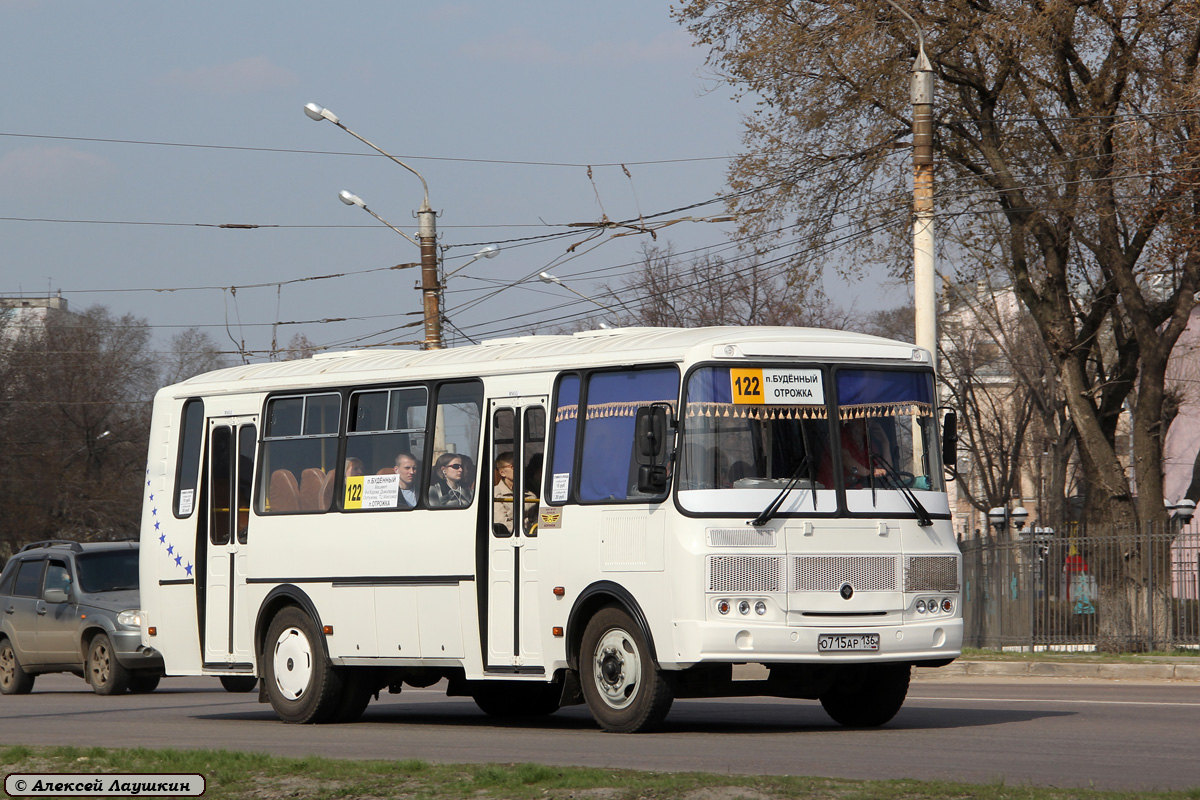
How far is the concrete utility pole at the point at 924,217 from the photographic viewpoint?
62.9 feet

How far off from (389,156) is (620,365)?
16.0 meters

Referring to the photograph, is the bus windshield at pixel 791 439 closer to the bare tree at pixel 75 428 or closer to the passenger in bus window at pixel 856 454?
the passenger in bus window at pixel 856 454

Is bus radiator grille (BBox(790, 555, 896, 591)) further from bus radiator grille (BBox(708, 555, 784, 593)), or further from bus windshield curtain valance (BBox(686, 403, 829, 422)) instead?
bus windshield curtain valance (BBox(686, 403, 829, 422))

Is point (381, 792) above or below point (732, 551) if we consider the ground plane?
below

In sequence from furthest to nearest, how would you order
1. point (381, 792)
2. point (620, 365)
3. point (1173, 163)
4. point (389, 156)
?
1. point (389, 156)
2. point (1173, 163)
3. point (620, 365)
4. point (381, 792)

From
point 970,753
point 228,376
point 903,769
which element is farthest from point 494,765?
point 228,376

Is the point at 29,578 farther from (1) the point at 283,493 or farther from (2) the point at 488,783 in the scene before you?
(2) the point at 488,783

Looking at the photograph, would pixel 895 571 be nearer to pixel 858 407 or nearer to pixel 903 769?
pixel 858 407

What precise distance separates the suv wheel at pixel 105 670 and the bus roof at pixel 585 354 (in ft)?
18.7

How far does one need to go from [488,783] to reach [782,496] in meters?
3.84

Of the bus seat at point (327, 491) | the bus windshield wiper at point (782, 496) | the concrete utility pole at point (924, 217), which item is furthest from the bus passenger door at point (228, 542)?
the concrete utility pole at point (924, 217)

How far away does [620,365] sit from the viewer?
12156 millimetres

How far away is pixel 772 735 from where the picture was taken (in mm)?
11711

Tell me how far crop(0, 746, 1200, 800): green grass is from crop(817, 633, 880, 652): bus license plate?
3085 mm
